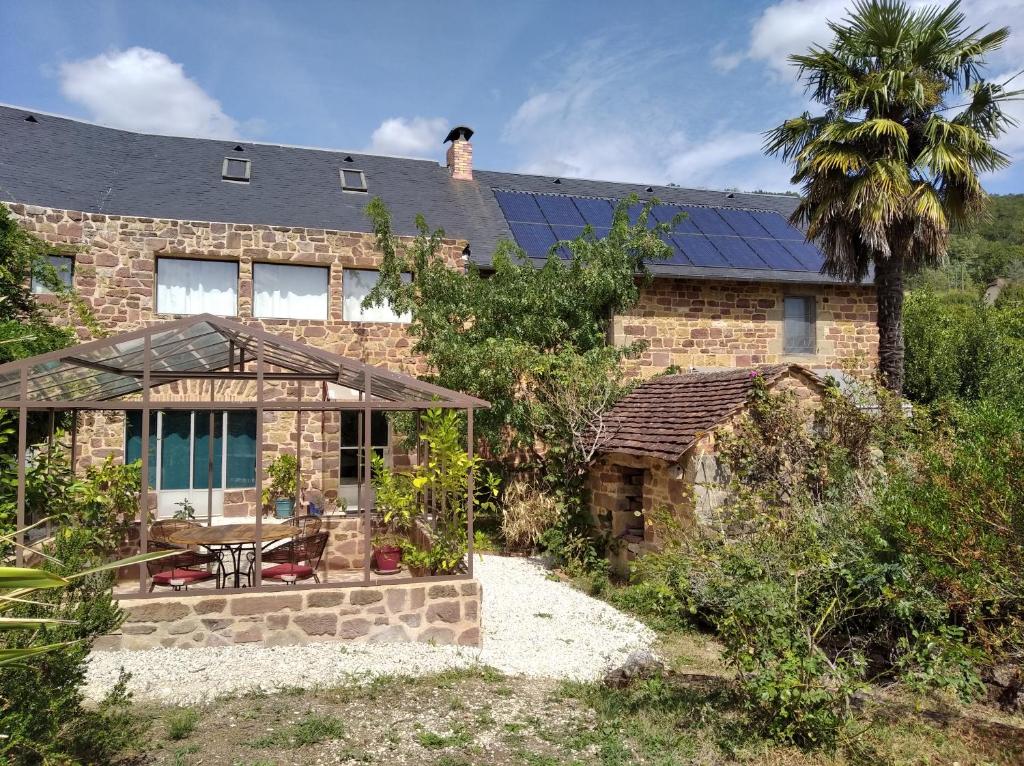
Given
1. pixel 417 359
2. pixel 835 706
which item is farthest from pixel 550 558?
pixel 835 706

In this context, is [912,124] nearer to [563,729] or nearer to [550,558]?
[550,558]

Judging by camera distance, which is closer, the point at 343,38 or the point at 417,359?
the point at 343,38

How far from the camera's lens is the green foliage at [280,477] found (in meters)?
13.4

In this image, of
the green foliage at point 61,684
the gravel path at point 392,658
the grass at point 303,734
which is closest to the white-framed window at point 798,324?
the gravel path at point 392,658

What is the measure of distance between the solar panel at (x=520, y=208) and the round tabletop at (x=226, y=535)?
9.27 meters

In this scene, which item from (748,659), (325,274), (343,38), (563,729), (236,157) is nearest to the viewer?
(748,659)

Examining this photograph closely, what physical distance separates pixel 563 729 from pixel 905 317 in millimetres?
16173

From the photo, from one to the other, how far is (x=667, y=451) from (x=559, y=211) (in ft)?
29.5

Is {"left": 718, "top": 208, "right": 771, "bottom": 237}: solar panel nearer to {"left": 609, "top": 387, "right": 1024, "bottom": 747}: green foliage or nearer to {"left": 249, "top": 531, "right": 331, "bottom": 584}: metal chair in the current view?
{"left": 609, "top": 387, "right": 1024, "bottom": 747}: green foliage

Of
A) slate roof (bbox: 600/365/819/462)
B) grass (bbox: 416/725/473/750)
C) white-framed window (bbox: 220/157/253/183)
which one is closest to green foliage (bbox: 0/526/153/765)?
grass (bbox: 416/725/473/750)

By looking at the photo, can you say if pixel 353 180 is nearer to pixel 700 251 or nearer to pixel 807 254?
pixel 700 251

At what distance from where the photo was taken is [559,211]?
1647cm

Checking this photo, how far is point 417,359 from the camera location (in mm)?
14008

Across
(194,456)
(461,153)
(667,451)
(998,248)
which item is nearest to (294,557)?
(667,451)
